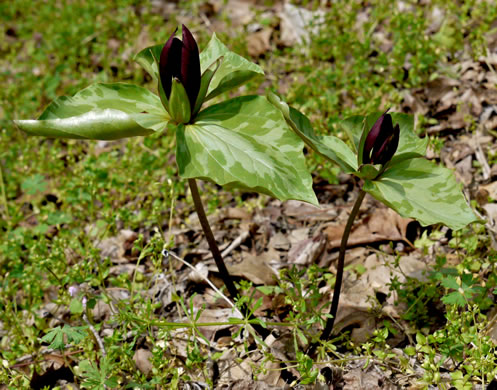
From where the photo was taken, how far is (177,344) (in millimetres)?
1980

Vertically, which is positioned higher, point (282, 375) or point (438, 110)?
point (438, 110)

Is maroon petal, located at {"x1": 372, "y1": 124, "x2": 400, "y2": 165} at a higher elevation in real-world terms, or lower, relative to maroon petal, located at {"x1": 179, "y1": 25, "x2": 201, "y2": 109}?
lower

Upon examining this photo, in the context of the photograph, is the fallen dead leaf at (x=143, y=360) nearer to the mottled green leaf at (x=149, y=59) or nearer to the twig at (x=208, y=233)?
the twig at (x=208, y=233)

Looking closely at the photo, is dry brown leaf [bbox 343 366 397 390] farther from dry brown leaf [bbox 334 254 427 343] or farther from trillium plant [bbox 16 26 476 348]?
trillium plant [bbox 16 26 476 348]

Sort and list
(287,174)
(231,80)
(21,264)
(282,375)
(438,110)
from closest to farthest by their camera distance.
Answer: (287,174) → (231,80) → (282,375) → (21,264) → (438,110)

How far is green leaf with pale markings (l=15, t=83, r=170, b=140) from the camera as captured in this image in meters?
1.36

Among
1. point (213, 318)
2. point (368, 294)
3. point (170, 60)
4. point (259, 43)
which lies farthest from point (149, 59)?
point (259, 43)

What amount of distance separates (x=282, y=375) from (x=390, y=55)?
2365 mm

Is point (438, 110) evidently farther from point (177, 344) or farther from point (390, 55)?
point (177, 344)

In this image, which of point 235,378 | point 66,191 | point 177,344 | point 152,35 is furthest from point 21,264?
point 152,35

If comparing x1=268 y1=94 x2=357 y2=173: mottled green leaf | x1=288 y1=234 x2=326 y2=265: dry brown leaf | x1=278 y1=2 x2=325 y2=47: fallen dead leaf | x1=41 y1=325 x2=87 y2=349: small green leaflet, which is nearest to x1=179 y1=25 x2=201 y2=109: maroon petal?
x1=268 y1=94 x2=357 y2=173: mottled green leaf

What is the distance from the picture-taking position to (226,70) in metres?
1.60

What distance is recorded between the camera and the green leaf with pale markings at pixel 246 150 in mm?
1309

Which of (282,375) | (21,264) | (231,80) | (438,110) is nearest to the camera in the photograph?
(231,80)
